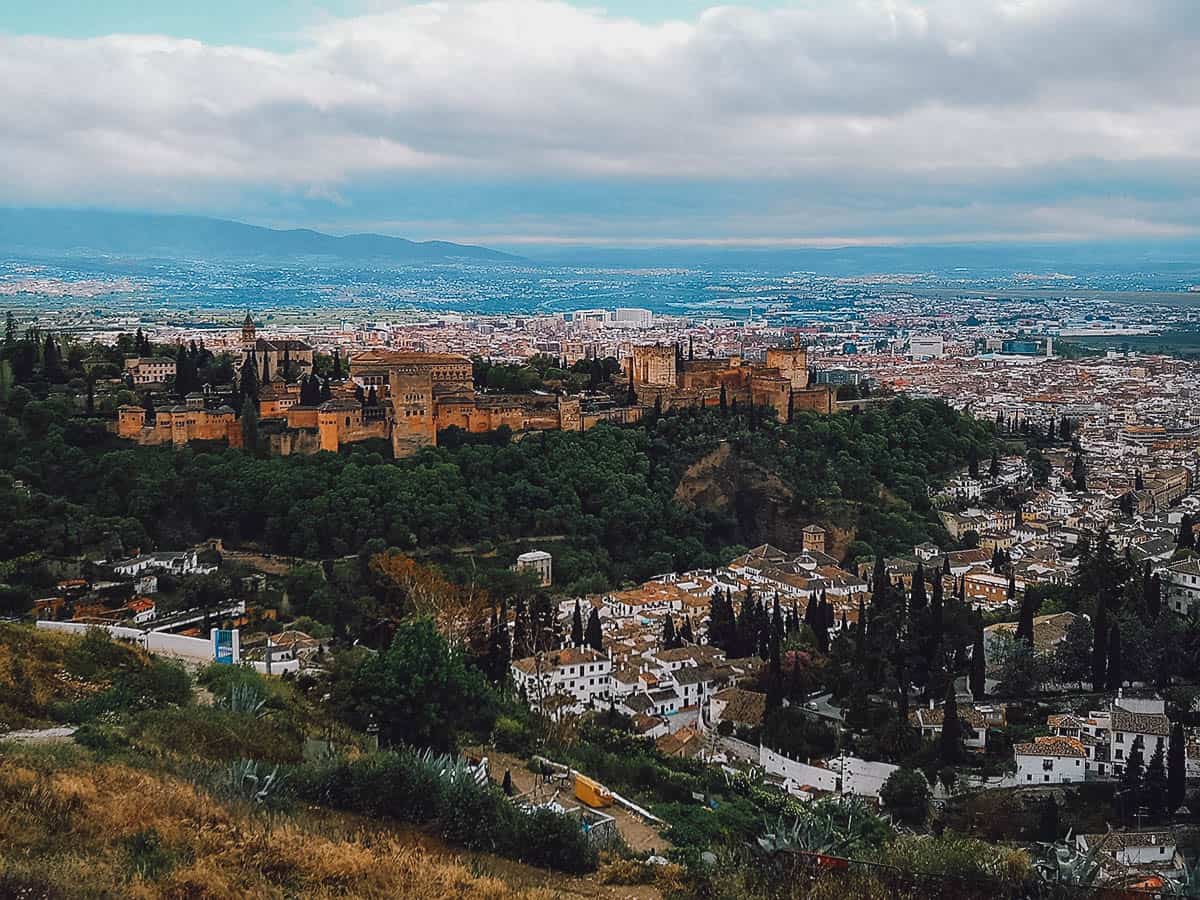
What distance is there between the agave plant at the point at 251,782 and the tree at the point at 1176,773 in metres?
9.52

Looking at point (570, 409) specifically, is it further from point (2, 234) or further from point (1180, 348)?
point (2, 234)

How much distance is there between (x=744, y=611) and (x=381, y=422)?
12215 millimetres

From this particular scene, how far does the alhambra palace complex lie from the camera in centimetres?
2873

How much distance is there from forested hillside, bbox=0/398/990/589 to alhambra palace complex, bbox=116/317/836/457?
0.73 m

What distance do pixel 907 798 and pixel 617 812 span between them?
4.21 m

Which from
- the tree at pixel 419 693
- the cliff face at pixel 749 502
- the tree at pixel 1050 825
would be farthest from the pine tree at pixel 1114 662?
the cliff face at pixel 749 502

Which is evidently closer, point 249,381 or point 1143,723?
point 1143,723

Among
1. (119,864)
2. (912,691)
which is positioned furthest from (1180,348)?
(119,864)

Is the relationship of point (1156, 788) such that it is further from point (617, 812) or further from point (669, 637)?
point (669, 637)

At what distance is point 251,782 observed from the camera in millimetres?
8211

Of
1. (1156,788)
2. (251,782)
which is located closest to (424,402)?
(1156,788)

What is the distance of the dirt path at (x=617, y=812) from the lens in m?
9.74

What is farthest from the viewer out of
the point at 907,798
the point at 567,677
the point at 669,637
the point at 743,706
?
the point at 669,637

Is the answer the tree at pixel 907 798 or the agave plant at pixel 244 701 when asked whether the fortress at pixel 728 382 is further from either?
the agave plant at pixel 244 701
